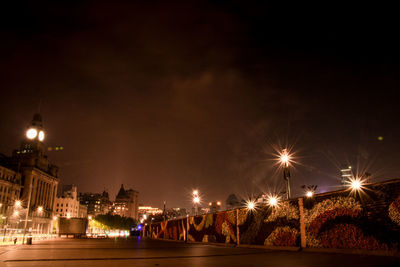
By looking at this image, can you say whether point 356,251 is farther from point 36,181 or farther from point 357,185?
point 36,181

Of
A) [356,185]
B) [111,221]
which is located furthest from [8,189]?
[356,185]

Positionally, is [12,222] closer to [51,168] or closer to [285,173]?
[51,168]

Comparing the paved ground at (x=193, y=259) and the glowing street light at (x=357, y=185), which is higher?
the glowing street light at (x=357, y=185)

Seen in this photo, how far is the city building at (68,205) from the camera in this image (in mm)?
165875

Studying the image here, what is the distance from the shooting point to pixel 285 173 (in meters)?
21.4

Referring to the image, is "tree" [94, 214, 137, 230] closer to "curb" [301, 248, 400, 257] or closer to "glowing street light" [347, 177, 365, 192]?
"curb" [301, 248, 400, 257]

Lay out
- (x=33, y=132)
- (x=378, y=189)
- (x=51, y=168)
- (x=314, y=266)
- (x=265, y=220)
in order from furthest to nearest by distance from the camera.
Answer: (x=51, y=168) < (x=33, y=132) < (x=265, y=220) < (x=378, y=189) < (x=314, y=266)

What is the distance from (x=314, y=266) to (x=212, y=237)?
23945 mm

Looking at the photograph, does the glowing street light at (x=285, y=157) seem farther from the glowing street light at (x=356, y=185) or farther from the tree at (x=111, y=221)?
the tree at (x=111, y=221)

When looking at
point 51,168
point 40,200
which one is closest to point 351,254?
point 40,200

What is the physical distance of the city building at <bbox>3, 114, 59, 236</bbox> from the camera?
112m

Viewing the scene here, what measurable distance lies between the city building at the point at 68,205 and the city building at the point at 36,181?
2632cm

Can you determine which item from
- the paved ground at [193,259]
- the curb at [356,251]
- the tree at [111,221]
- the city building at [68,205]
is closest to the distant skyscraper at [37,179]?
the tree at [111,221]

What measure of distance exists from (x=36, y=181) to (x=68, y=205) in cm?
5271
